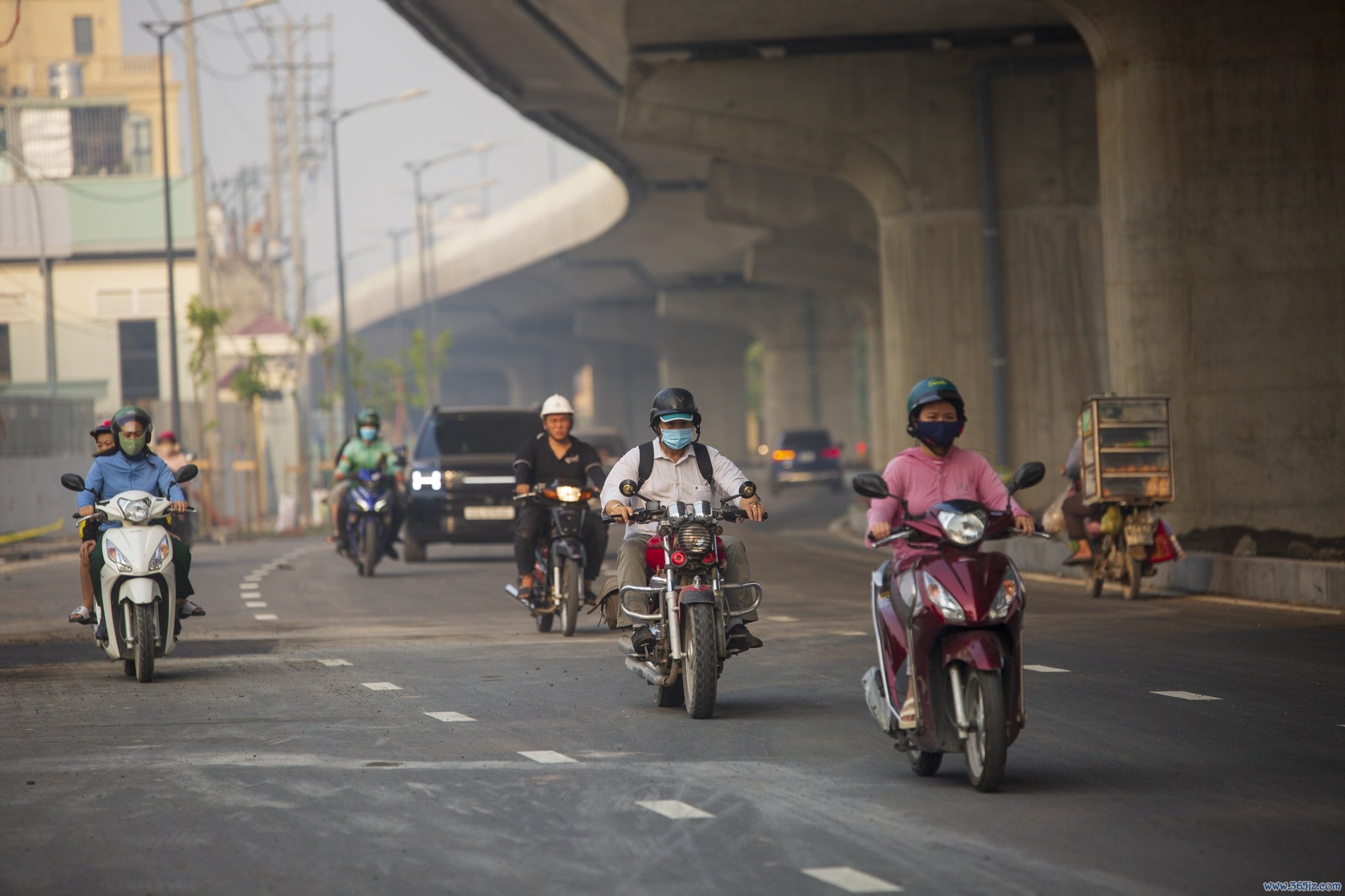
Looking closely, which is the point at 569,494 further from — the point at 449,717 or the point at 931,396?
the point at 931,396

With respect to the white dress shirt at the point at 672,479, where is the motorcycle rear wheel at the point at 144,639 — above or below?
below

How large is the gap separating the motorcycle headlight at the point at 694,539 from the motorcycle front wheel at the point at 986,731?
263cm

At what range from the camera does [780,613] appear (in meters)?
17.0

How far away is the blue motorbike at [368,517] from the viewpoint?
74.2 feet

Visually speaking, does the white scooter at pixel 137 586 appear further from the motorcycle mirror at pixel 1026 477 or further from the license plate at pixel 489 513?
the license plate at pixel 489 513

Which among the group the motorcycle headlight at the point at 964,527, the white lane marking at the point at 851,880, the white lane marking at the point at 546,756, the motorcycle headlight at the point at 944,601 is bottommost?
the white lane marking at the point at 851,880

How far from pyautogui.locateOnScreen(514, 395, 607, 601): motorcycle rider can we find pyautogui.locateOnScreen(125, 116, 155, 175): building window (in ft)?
225

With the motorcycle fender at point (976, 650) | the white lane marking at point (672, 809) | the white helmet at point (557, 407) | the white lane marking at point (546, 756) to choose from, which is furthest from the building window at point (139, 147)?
the motorcycle fender at point (976, 650)

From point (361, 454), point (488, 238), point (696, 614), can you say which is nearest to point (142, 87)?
point (488, 238)

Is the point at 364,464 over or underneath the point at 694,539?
over

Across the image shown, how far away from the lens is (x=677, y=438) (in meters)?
10.7

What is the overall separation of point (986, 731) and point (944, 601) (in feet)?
1.69

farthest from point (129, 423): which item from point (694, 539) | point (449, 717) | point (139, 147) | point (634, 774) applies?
point (139, 147)

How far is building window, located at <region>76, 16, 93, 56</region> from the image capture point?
98.1m
